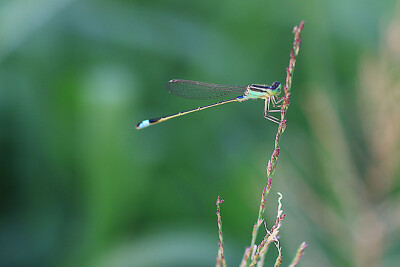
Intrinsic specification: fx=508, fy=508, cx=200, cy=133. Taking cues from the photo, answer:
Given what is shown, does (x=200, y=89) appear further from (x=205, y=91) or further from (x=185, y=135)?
(x=185, y=135)

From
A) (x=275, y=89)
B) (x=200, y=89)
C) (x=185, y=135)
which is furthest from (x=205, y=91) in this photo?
(x=185, y=135)

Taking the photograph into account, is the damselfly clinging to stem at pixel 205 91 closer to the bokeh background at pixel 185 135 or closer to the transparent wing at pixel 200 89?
the transparent wing at pixel 200 89

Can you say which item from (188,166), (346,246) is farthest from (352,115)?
(346,246)

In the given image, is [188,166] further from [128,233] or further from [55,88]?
[55,88]

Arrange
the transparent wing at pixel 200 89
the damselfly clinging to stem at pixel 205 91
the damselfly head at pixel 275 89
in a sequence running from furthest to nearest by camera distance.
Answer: the transparent wing at pixel 200 89 < the damselfly clinging to stem at pixel 205 91 < the damselfly head at pixel 275 89

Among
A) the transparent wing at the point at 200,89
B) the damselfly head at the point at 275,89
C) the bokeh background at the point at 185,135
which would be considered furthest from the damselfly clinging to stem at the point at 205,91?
the bokeh background at the point at 185,135

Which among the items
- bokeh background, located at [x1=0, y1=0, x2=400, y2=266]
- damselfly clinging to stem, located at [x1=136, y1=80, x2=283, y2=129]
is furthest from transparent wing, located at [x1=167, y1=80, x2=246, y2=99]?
bokeh background, located at [x1=0, y1=0, x2=400, y2=266]

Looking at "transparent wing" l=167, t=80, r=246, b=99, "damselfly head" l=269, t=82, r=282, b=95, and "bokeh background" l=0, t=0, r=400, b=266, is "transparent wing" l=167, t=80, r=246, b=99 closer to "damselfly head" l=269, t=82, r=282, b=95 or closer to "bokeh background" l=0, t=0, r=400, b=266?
"bokeh background" l=0, t=0, r=400, b=266
